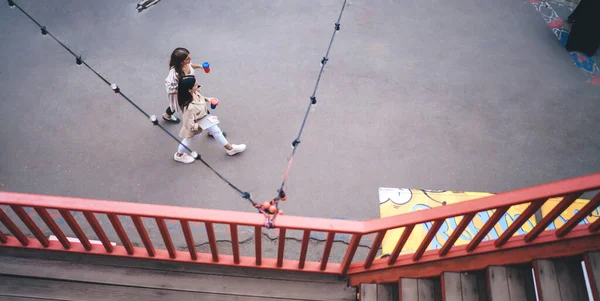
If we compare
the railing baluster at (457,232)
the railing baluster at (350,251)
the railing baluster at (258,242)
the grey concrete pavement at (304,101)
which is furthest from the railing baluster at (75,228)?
A: the railing baluster at (457,232)

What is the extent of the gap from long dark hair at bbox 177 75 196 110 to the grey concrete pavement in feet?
2.95

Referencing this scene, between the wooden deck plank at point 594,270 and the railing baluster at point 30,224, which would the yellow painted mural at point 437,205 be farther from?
the railing baluster at point 30,224

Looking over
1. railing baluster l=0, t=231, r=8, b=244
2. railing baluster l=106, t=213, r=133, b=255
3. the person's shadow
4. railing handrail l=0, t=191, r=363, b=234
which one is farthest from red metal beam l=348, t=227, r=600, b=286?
the person's shadow

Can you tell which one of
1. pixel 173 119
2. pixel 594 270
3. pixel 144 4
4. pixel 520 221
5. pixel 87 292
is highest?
pixel 144 4

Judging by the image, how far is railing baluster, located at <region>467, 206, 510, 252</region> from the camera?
231cm

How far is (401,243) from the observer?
104 inches

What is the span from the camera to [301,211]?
3941 mm

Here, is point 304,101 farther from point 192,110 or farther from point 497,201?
point 497,201

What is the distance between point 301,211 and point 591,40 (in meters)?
4.74

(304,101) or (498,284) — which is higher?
(304,101)

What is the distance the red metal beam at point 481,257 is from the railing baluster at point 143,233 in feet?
5.05

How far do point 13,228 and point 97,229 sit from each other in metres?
0.62

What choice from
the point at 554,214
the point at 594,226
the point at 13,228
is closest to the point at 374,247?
the point at 554,214

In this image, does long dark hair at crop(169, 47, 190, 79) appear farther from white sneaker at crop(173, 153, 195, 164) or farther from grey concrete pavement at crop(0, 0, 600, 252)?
grey concrete pavement at crop(0, 0, 600, 252)
